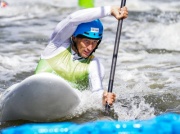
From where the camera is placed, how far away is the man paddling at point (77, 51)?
500 centimetres

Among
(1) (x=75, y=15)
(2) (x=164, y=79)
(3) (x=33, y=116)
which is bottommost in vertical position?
(2) (x=164, y=79)

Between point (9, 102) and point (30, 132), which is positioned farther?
point (9, 102)

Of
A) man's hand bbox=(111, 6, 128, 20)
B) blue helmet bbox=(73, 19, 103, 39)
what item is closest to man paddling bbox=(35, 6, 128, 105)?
blue helmet bbox=(73, 19, 103, 39)

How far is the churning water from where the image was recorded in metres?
5.75

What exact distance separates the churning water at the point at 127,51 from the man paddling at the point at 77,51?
0.19m

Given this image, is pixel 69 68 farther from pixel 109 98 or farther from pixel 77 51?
pixel 109 98

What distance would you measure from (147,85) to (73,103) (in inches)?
94.0

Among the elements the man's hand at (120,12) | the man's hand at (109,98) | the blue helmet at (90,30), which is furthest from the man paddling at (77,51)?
the man's hand at (109,98)

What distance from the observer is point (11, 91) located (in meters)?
4.61

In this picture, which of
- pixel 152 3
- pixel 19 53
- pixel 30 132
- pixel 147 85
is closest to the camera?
pixel 30 132

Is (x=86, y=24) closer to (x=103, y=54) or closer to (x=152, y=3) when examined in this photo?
(x=103, y=54)

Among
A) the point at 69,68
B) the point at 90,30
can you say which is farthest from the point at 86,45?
the point at 69,68

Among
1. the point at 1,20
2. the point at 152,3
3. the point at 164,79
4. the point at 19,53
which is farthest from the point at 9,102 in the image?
the point at 152,3

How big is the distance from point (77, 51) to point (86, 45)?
16 centimetres
